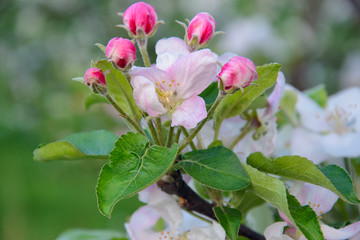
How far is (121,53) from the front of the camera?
1.74 ft

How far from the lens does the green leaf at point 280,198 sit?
524 millimetres

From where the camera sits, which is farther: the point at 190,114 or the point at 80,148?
the point at 80,148

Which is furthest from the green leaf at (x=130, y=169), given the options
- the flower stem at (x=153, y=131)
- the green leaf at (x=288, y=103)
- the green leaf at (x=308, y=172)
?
the green leaf at (x=288, y=103)

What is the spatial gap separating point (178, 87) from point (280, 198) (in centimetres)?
17

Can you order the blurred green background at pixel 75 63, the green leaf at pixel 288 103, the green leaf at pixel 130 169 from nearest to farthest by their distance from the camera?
the green leaf at pixel 130 169 < the green leaf at pixel 288 103 < the blurred green background at pixel 75 63

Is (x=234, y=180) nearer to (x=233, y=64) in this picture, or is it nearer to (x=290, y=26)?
(x=233, y=64)

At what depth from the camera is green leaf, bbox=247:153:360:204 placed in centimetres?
54

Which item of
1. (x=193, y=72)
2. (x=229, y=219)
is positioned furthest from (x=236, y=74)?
(x=229, y=219)

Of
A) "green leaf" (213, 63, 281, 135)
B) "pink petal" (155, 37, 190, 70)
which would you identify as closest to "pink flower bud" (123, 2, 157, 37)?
"pink petal" (155, 37, 190, 70)

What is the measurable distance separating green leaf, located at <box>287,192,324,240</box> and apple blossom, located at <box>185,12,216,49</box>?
21cm

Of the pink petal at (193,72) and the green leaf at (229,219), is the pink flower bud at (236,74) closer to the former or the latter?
→ the pink petal at (193,72)

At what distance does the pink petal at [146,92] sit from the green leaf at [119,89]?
0.03 metres

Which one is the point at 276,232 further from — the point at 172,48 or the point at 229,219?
the point at 172,48

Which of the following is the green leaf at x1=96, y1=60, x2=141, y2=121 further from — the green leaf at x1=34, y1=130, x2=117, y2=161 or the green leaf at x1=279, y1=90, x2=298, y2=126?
the green leaf at x1=279, y1=90, x2=298, y2=126
